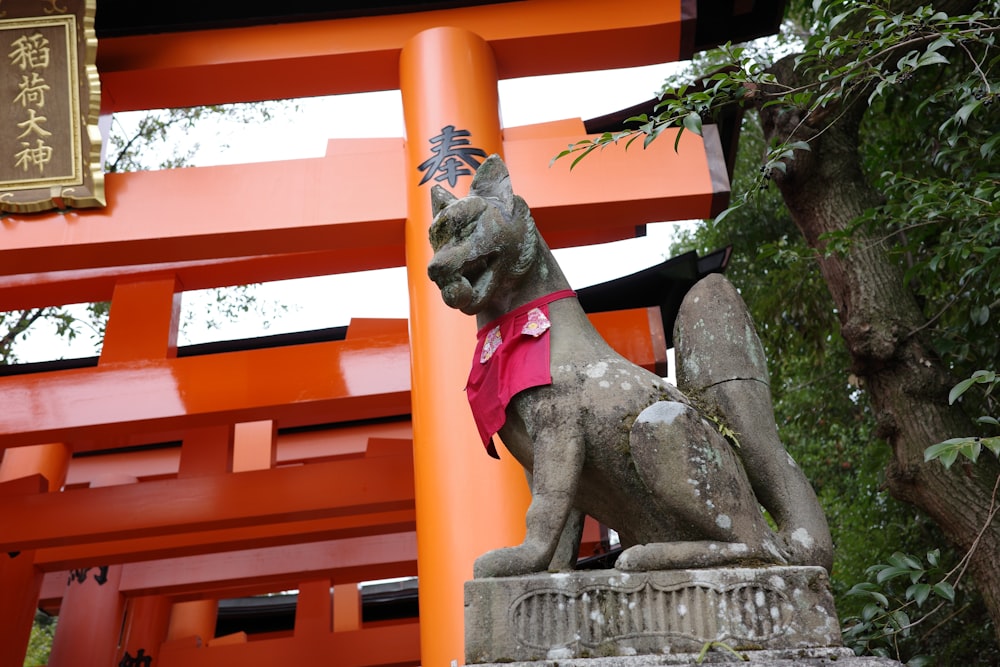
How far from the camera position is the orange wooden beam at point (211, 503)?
6520 millimetres

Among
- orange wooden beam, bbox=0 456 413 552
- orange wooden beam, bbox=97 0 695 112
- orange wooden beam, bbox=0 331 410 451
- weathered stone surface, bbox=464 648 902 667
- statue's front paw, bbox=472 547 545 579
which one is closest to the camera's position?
weathered stone surface, bbox=464 648 902 667

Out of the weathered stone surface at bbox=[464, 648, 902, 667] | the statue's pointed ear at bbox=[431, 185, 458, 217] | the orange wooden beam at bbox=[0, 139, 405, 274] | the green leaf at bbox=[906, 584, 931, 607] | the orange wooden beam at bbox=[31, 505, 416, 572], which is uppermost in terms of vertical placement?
the orange wooden beam at bbox=[0, 139, 405, 274]

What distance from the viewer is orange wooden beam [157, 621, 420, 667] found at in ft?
29.9

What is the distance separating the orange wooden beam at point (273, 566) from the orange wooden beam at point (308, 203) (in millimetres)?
4424

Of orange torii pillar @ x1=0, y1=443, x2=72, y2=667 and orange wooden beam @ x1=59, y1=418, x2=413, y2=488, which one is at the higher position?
orange wooden beam @ x1=59, y1=418, x2=413, y2=488

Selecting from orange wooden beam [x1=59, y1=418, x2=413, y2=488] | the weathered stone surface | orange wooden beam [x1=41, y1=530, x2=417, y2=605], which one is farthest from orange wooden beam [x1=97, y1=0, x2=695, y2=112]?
orange wooden beam [x1=41, y1=530, x2=417, y2=605]

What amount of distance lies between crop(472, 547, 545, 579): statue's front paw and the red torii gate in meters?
1.85

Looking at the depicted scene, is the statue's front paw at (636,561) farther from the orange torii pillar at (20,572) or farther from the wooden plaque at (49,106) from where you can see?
the orange torii pillar at (20,572)

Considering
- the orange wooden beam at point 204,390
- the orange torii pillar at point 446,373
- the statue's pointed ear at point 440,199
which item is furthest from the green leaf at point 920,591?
the orange wooden beam at point 204,390

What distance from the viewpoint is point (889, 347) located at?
4176mm

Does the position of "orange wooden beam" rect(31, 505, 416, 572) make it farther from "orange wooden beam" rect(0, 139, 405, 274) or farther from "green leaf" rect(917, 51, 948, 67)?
"green leaf" rect(917, 51, 948, 67)

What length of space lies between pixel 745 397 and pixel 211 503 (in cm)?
509

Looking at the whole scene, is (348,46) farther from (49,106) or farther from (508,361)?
(508,361)

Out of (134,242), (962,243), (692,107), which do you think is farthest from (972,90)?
(134,242)
